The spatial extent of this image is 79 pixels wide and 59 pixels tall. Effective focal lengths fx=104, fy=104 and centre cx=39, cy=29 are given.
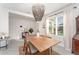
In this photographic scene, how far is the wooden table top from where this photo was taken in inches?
68.4

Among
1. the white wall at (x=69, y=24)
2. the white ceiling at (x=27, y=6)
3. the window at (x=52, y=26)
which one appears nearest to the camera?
the white ceiling at (x=27, y=6)

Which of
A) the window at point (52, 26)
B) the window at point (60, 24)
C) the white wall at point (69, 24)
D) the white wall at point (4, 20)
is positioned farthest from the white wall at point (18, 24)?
the white wall at point (69, 24)

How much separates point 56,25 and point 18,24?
71 centimetres

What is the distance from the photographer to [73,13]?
1.94 metres

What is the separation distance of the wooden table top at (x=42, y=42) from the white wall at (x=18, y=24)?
0.14 metres

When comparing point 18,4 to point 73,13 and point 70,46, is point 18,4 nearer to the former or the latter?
point 73,13

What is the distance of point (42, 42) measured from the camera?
5.93 feet

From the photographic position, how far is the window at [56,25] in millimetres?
1928

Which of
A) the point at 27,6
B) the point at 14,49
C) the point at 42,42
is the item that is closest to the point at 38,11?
the point at 27,6

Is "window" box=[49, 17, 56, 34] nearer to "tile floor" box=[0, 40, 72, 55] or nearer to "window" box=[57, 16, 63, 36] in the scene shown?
"window" box=[57, 16, 63, 36]

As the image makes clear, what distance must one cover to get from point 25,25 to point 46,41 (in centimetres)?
48

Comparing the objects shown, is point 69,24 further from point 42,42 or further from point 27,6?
point 27,6

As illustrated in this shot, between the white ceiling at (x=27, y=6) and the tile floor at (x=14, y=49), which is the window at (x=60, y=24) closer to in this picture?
the white ceiling at (x=27, y=6)

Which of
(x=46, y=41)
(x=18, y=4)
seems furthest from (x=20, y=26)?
(x=46, y=41)
